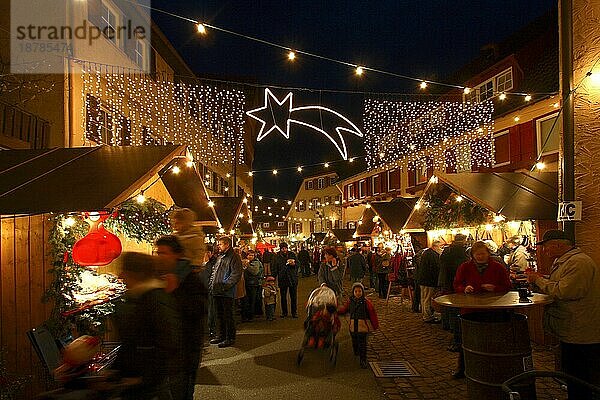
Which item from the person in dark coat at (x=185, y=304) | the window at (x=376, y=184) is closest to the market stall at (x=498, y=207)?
the person in dark coat at (x=185, y=304)

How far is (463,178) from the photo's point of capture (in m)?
12.5

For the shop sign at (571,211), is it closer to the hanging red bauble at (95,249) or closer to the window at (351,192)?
the hanging red bauble at (95,249)

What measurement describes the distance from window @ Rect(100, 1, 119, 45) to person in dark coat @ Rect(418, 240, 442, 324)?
362 inches

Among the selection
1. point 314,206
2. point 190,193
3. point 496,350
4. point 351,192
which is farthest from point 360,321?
point 314,206

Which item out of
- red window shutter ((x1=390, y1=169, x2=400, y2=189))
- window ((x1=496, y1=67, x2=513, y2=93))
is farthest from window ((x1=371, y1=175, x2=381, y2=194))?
window ((x1=496, y1=67, x2=513, y2=93))

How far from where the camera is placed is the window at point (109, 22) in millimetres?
12773

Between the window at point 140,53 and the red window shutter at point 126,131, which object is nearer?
the red window shutter at point 126,131

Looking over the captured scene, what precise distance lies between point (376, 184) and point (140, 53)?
2567 centimetres

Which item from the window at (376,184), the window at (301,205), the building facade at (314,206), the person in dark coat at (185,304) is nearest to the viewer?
the person in dark coat at (185,304)

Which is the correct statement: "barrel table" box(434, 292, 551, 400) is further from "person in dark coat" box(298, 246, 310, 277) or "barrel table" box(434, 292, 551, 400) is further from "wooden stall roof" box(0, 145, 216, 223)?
"person in dark coat" box(298, 246, 310, 277)

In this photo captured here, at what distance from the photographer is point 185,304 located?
197 inches

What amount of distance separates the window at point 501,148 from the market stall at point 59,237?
15058mm

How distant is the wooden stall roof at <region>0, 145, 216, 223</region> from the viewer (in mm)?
6078

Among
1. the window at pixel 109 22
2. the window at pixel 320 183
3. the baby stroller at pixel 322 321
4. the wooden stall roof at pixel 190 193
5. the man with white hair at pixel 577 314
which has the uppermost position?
the window at pixel 109 22
